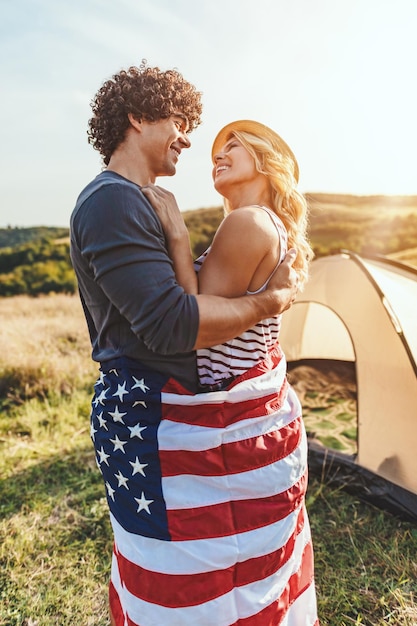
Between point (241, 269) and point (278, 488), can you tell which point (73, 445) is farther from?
point (241, 269)

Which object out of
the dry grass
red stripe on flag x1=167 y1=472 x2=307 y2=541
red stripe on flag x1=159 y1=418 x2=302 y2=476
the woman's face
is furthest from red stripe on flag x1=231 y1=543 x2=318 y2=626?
the dry grass

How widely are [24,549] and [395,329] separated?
287 centimetres

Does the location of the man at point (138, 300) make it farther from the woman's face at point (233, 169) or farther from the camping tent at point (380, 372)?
the camping tent at point (380, 372)

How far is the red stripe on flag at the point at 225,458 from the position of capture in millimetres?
1576

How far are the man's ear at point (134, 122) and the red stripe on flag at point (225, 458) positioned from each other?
3.52 ft

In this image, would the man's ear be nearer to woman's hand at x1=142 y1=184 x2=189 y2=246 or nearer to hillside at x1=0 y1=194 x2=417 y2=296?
woman's hand at x1=142 y1=184 x2=189 y2=246

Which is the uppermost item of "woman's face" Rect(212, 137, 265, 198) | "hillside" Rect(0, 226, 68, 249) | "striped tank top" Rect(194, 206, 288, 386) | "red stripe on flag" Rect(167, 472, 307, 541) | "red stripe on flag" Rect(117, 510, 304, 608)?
"woman's face" Rect(212, 137, 265, 198)

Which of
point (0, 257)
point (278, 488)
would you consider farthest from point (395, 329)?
point (0, 257)

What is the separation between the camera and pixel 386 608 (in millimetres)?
2623

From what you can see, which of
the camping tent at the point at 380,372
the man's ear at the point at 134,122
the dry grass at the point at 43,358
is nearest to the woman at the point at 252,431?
the man's ear at the point at 134,122

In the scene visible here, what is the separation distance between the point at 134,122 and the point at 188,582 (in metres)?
1.51

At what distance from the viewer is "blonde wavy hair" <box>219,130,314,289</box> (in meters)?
1.89

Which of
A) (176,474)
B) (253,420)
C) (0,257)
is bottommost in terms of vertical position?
(0,257)

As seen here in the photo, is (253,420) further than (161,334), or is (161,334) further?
(253,420)
